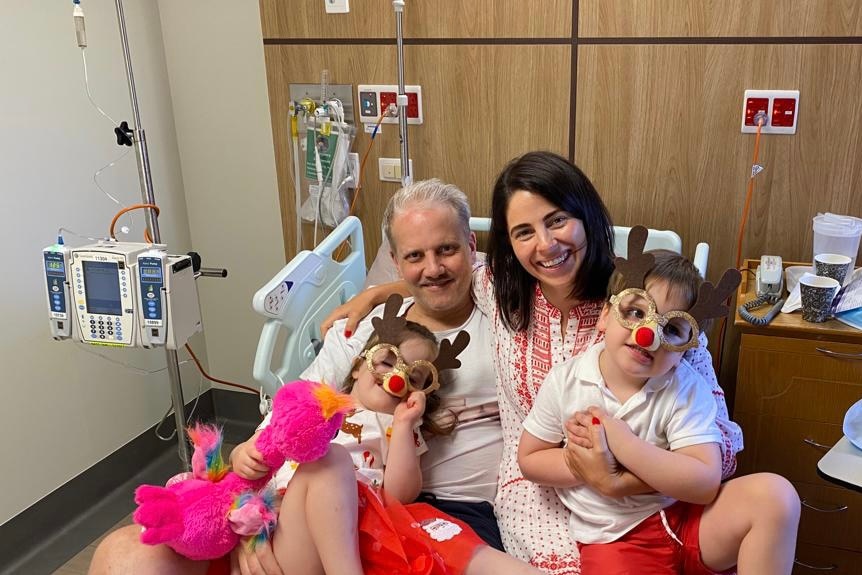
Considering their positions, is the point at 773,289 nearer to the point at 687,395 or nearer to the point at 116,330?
the point at 687,395

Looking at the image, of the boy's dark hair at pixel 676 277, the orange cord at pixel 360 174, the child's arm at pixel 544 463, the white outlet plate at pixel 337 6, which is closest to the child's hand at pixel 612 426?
the child's arm at pixel 544 463

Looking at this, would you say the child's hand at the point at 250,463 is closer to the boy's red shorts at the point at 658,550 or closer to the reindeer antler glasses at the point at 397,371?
the reindeer antler glasses at the point at 397,371

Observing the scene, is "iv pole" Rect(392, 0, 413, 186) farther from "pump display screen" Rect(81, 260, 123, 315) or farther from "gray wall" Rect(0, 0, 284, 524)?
"pump display screen" Rect(81, 260, 123, 315)

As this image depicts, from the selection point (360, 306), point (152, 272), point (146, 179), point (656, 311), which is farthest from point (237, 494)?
point (146, 179)

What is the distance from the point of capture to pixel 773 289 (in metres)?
2.10

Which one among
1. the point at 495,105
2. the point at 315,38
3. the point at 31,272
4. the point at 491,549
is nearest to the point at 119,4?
the point at 315,38

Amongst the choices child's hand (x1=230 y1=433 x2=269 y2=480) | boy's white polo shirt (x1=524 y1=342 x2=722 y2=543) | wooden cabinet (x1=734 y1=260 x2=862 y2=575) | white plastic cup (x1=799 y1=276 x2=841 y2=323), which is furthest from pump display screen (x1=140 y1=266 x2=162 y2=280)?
white plastic cup (x1=799 y1=276 x2=841 y2=323)

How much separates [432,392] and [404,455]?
0.19 metres

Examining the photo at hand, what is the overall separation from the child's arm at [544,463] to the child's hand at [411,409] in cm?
23

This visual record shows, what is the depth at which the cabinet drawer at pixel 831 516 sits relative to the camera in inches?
81.6

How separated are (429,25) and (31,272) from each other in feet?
4.97

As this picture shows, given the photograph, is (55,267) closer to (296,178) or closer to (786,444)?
(296,178)

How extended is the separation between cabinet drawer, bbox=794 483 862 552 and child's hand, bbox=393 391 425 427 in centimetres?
114

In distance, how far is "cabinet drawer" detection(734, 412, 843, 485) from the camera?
2.04 meters
